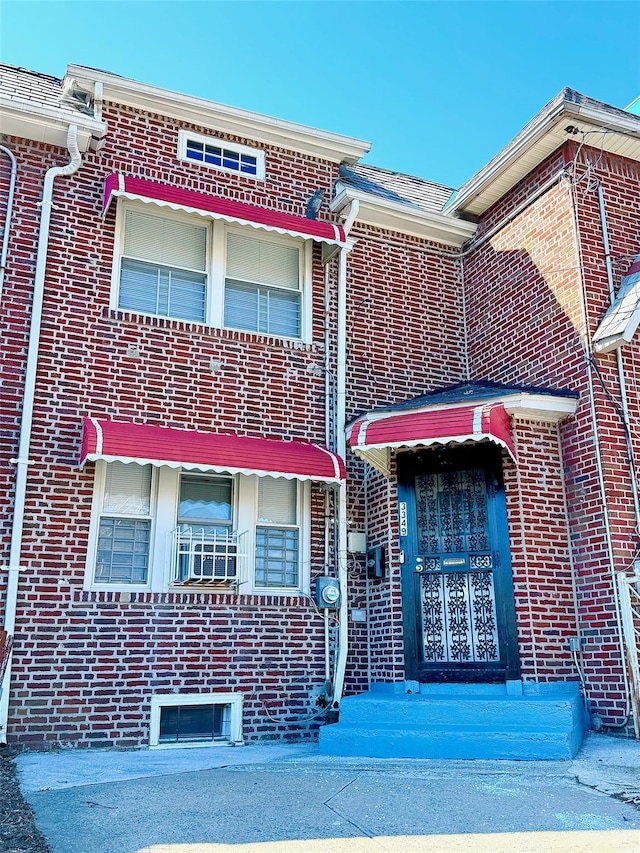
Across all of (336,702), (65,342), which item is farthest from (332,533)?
(65,342)

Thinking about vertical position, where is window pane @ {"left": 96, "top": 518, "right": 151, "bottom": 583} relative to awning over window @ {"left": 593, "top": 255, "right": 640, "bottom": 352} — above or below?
below

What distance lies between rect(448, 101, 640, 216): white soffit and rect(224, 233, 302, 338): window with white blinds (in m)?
2.93

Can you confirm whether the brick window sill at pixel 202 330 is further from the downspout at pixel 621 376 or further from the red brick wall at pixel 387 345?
the downspout at pixel 621 376

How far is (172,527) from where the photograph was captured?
847 cm

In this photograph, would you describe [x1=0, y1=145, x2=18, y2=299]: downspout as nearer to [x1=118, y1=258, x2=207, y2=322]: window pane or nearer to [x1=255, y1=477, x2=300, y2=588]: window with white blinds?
[x1=118, y1=258, x2=207, y2=322]: window pane

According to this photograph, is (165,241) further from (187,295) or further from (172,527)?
(172,527)

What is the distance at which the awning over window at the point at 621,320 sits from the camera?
840cm

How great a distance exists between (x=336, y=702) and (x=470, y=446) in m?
3.18

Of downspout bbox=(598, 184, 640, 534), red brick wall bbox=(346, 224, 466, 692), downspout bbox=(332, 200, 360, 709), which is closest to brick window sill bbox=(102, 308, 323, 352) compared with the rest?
downspout bbox=(332, 200, 360, 709)

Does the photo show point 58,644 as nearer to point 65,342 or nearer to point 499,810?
point 65,342

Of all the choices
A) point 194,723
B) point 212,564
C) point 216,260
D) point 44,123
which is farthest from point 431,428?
point 44,123

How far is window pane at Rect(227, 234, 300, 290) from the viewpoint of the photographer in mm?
9820

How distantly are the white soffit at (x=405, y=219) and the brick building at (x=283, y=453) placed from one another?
191 mm

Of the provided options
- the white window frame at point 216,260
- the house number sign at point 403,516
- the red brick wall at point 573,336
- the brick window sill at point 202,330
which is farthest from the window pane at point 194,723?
the white window frame at point 216,260
